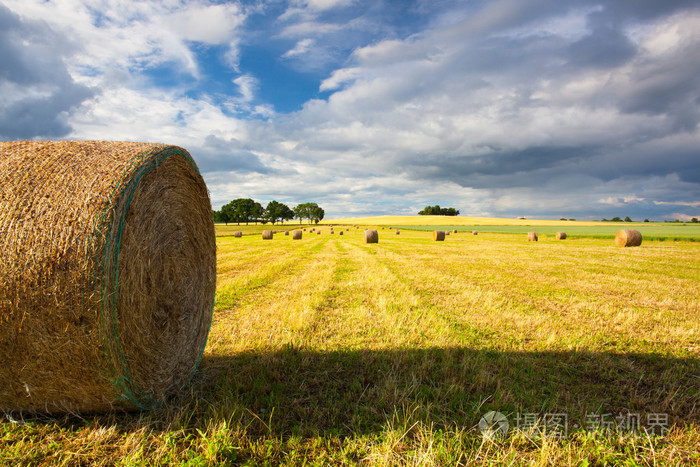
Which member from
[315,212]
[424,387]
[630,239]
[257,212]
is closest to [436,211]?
[315,212]

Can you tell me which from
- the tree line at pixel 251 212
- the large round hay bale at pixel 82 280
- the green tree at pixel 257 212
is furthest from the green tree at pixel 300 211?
the large round hay bale at pixel 82 280

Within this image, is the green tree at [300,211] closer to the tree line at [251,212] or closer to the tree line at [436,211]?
the tree line at [251,212]

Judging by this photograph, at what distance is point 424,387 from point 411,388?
0.17 meters

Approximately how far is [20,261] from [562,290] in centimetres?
1151

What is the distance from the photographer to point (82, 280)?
2926 mm

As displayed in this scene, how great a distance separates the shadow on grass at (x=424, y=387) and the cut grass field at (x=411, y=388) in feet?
0.07

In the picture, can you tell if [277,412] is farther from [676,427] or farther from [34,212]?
[676,427]

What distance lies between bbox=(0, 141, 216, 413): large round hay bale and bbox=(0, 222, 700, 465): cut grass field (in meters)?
0.39

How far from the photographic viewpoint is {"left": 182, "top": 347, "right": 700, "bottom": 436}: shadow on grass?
334 cm

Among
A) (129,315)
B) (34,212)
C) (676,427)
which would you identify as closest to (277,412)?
(129,315)

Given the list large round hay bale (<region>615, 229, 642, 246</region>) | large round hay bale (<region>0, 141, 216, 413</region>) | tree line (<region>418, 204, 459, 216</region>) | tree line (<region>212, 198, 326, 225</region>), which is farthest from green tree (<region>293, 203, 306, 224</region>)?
large round hay bale (<region>0, 141, 216, 413</region>)

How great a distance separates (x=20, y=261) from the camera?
296cm

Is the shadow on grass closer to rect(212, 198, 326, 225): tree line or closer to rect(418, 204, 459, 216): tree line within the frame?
rect(212, 198, 326, 225): tree line

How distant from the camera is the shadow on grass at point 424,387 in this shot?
3.34 m
